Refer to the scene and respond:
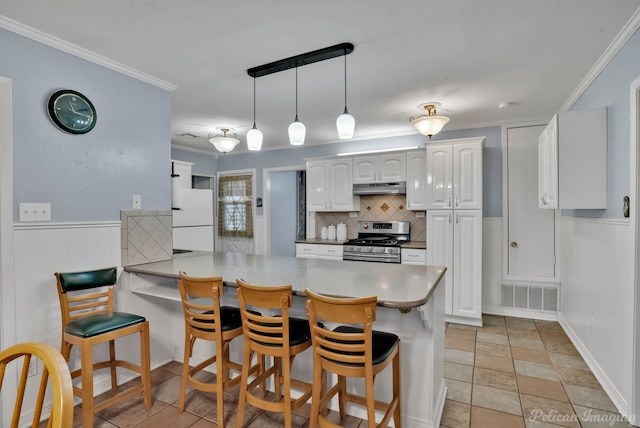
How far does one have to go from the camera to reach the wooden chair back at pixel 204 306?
6.44 ft

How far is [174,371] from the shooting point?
276cm

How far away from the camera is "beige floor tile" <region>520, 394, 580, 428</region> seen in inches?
83.3

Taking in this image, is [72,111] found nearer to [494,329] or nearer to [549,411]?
[549,411]

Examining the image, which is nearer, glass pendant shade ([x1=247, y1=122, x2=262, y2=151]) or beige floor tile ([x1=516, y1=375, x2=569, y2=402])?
beige floor tile ([x1=516, y1=375, x2=569, y2=402])

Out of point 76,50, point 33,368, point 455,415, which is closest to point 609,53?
point 455,415

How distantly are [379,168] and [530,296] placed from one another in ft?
Result: 8.01

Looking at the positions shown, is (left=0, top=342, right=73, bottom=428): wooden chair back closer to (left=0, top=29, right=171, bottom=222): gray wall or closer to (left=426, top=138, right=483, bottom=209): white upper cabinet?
(left=0, top=29, right=171, bottom=222): gray wall

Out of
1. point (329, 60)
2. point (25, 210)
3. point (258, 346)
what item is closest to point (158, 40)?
point (329, 60)

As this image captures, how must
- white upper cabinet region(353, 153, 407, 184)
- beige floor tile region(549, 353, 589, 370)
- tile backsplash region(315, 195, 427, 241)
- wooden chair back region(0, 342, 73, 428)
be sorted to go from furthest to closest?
tile backsplash region(315, 195, 427, 241)
white upper cabinet region(353, 153, 407, 184)
beige floor tile region(549, 353, 589, 370)
wooden chair back region(0, 342, 73, 428)

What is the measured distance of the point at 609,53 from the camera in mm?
2318

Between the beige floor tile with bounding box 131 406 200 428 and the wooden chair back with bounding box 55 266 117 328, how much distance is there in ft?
2.45

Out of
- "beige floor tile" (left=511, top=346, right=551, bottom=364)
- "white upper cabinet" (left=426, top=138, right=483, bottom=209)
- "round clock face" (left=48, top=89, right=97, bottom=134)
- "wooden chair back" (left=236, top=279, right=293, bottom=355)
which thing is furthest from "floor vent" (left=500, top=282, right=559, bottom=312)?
"round clock face" (left=48, top=89, right=97, bottom=134)

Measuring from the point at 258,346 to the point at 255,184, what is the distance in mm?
4375

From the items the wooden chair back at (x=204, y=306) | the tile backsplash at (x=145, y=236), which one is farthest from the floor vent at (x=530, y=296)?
the tile backsplash at (x=145, y=236)
